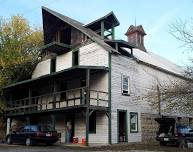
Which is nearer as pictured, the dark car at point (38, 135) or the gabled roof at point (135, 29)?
the dark car at point (38, 135)

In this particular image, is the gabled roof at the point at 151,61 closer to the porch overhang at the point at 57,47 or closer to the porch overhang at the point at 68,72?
the porch overhang at the point at 57,47

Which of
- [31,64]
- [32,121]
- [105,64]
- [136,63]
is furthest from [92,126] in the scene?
Answer: [31,64]

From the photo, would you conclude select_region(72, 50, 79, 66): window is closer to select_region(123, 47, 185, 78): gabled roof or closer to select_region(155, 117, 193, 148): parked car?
select_region(123, 47, 185, 78): gabled roof

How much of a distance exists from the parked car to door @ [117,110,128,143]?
3726mm

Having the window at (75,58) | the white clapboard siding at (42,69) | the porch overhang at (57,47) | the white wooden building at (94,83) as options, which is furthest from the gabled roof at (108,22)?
the white clapboard siding at (42,69)

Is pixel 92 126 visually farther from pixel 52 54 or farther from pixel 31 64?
pixel 31 64

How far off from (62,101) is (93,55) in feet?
15.5

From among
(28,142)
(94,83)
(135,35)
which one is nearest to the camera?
(28,142)

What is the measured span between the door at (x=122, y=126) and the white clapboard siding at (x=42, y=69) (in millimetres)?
9680

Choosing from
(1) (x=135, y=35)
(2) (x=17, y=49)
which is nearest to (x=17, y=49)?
(2) (x=17, y=49)

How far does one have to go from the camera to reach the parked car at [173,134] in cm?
2326

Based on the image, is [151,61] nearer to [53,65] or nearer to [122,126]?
[122,126]

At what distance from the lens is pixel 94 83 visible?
93.4 ft

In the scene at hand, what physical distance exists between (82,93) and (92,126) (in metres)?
3.92
